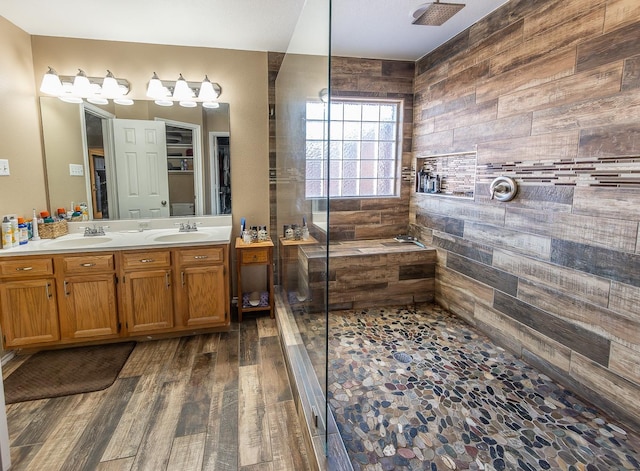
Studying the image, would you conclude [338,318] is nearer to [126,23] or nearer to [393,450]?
[393,450]

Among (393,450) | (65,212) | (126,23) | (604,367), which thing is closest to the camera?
(393,450)

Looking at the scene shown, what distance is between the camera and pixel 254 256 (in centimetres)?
312

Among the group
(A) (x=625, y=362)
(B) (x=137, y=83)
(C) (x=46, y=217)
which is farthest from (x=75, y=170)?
(A) (x=625, y=362)

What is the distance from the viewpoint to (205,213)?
331 cm

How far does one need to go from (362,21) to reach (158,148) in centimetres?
203

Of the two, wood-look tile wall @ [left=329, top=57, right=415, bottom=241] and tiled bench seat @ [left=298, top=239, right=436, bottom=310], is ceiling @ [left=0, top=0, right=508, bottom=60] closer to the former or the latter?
wood-look tile wall @ [left=329, top=57, right=415, bottom=241]

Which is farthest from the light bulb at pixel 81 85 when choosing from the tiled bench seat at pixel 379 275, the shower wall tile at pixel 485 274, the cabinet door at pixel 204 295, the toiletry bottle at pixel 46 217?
the shower wall tile at pixel 485 274

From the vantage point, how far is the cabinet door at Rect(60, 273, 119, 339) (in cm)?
259

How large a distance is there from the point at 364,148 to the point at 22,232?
3.13 metres

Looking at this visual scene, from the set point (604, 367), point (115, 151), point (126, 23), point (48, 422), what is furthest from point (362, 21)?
point (48, 422)

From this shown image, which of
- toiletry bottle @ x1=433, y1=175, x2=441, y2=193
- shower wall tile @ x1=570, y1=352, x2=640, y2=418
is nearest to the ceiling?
toiletry bottle @ x1=433, y1=175, x2=441, y2=193

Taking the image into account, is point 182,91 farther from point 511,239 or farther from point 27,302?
point 511,239

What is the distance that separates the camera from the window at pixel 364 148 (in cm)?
376

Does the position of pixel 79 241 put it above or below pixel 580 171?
below
